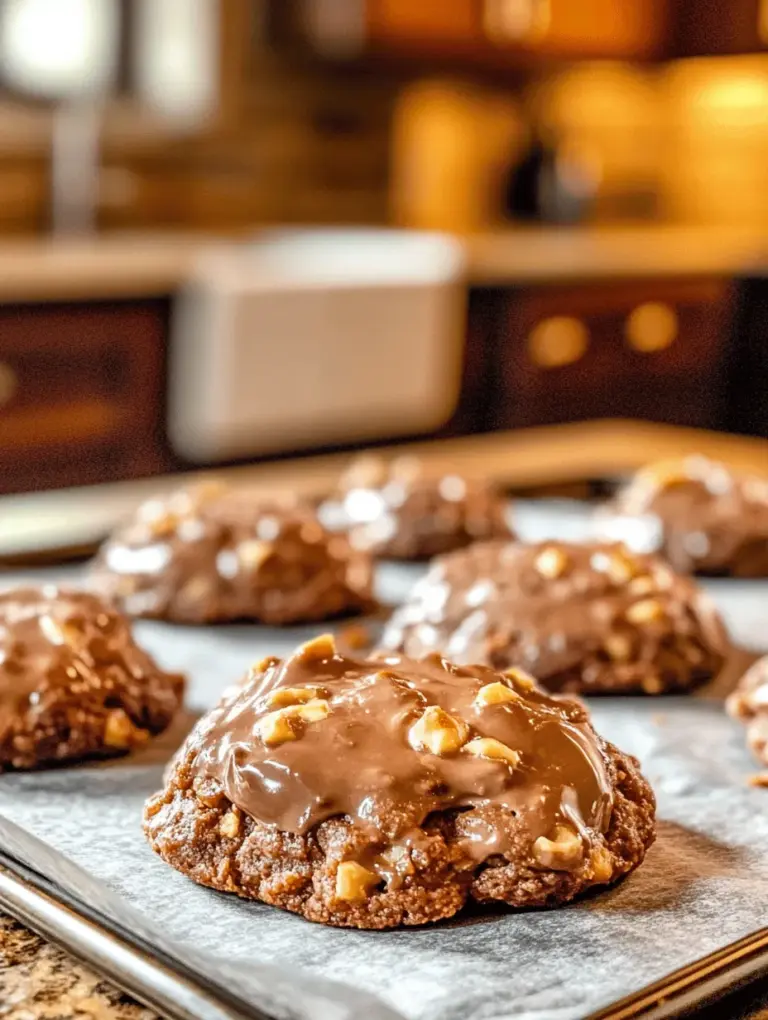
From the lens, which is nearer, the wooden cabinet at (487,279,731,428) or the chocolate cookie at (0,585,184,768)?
the chocolate cookie at (0,585,184,768)

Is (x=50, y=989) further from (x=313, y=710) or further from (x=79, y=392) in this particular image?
(x=79, y=392)

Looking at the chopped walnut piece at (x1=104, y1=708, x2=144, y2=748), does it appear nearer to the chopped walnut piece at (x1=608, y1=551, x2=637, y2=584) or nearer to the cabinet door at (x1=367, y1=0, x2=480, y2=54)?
the chopped walnut piece at (x1=608, y1=551, x2=637, y2=584)

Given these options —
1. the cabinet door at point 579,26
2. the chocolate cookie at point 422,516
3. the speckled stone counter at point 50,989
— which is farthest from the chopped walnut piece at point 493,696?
the cabinet door at point 579,26

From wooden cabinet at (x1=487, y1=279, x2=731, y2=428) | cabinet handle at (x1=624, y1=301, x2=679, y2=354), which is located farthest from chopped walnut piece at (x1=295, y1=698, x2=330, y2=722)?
cabinet handle at (x1=624, y1=301, x2=679, y2=354)

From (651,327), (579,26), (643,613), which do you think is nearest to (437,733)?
(643,613)

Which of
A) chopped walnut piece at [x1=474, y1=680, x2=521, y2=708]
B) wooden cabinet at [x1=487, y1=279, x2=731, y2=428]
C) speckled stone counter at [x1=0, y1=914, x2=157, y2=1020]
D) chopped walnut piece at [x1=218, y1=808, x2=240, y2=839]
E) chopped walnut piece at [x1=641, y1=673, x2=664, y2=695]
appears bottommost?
wooden cabinet at [x1=487, y1=279, x2=731, y2=428]

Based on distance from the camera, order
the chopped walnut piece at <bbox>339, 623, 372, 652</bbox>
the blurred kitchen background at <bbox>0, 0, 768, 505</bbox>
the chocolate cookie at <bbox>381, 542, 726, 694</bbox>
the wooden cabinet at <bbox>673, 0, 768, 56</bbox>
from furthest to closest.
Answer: the wooden cabinet at <bbox>673, 0, 768, 56</bbox>
the blurred kitchen background at <bbox>0, 0, 768, 505</bbox>
the chopped walnut piece at <bbox>339, 623, 372, 652</bbox>
the chocolate cookie at <bbox>381, 542, 726, 694</bbox>

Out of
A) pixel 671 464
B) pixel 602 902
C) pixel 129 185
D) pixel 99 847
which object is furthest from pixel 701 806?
pixel 129 185

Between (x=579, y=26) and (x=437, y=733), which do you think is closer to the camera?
Answer: (x=437, y=733)
